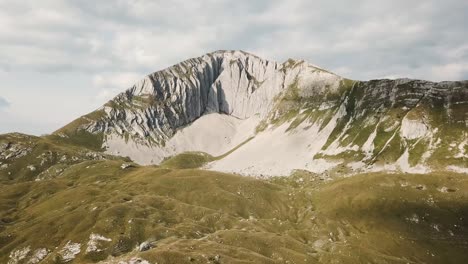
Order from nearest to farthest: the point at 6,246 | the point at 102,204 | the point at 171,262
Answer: the point at 171,262 → the point at 6,246 → the point at 102,204

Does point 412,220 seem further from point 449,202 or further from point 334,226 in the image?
point 334,226

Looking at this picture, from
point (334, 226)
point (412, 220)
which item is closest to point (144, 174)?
point (334, 226)

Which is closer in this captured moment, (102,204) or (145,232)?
(145,232)

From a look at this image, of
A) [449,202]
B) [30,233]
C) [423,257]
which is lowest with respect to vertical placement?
[423,257]

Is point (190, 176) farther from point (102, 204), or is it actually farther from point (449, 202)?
point (449, 202)

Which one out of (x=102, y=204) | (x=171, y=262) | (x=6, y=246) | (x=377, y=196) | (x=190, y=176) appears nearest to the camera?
(x=171, y=262)

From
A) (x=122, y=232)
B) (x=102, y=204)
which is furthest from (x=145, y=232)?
(x=102, y=204)

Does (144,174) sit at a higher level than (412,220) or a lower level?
higher
